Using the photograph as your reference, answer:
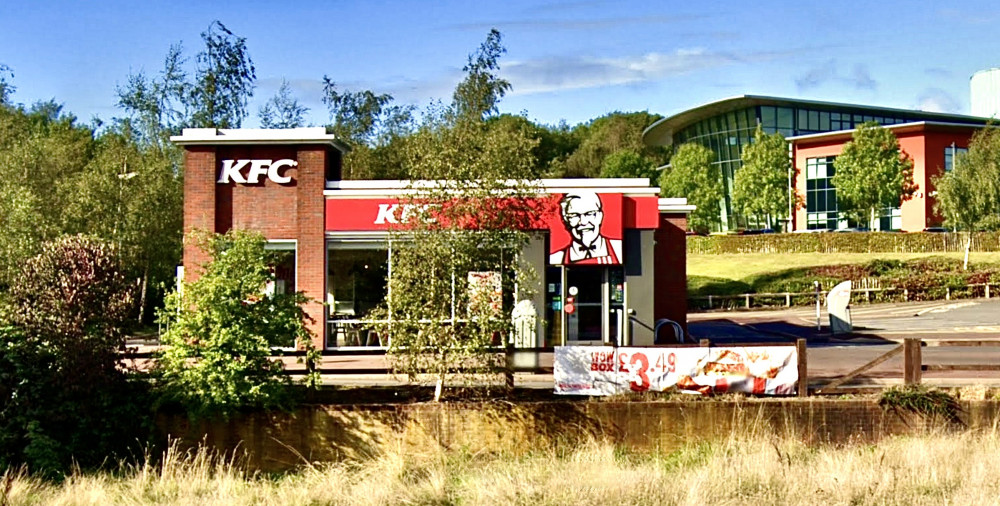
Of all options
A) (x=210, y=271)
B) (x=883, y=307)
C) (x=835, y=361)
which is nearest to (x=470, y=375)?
(x=210, y=271)

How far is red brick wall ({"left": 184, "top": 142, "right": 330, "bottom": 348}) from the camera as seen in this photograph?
84.9 feet

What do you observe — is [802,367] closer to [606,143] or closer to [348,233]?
[348,233]

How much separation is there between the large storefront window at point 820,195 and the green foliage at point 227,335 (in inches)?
2647

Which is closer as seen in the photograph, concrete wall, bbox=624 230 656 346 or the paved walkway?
the paved walkway

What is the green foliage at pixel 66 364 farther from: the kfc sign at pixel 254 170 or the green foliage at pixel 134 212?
the green foliage at pixel 134 212

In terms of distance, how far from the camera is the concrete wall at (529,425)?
17781 mm

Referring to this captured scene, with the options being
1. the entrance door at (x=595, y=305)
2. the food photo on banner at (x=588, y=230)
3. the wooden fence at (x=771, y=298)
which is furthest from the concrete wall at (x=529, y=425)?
the wooden fence at (x=771, y=298)

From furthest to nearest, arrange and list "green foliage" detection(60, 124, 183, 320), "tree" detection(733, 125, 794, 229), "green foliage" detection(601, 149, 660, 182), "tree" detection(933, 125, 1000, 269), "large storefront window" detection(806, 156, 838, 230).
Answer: "green foliage" detection(601, 149, 660, 182), "large storefront window" detection(806, 156, 838, 230), "tree" detection(733, 125, 794, 229), "tree" detection(933, 125, 1000, 269), "green foliage" detection(60, 124, 183, 320)

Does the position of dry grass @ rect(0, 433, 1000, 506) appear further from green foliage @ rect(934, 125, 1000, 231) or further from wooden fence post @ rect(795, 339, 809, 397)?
green foliage @ rect(934, 125, 1000, 231)

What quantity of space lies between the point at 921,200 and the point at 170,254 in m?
54.3

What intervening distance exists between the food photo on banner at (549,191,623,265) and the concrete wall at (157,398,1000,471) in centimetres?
764

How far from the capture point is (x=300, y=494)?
47.2 feet

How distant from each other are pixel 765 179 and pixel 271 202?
54540 millimetres

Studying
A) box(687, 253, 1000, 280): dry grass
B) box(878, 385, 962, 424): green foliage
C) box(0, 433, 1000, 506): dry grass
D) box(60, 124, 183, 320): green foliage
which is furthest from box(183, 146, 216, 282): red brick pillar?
box(687, 253, 1000, 280): dry grass
